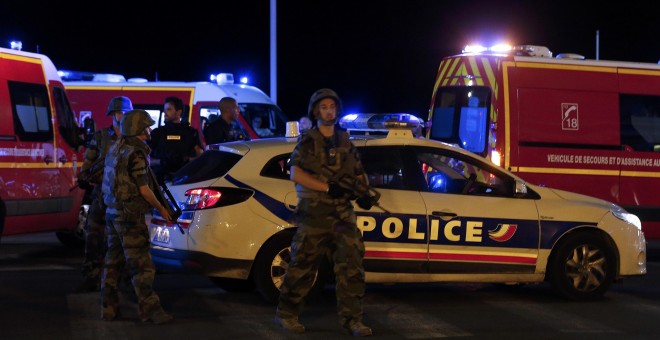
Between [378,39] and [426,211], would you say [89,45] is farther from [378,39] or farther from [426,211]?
[426,211]

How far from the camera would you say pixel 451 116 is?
12.7 meters

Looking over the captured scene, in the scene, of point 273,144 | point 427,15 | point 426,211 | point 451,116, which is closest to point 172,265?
point 273,144

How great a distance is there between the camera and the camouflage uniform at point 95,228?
8.73 metres

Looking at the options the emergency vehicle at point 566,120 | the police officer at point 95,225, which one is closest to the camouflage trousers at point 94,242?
the police officer at point 95,225

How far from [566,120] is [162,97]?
363 inches

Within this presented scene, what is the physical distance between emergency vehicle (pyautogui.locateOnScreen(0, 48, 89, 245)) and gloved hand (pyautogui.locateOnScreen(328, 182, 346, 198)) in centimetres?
448

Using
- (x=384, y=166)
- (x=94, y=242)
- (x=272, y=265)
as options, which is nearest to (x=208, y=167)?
(x=272, y=265)

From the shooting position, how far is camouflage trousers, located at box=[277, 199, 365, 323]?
280 inches

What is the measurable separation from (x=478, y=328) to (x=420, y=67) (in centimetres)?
2899

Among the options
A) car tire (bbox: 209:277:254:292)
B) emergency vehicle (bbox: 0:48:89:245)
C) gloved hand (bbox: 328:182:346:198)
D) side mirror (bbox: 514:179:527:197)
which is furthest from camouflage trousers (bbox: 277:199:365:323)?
emergency vehicle (bbox: 0:48:89:245)

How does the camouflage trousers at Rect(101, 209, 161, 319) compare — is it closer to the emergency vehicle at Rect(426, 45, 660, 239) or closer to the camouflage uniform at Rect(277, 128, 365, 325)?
the camouflage uniform at Rect(277, 128, 365, 325)

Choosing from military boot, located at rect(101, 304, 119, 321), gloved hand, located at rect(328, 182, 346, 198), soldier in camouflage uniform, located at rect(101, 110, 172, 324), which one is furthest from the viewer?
military boot, located at rect(101, 304, 119, 321)

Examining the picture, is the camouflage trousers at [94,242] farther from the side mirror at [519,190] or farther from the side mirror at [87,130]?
the side mirror at [519,190]

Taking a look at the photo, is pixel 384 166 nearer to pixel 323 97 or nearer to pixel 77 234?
pixel 323 97
